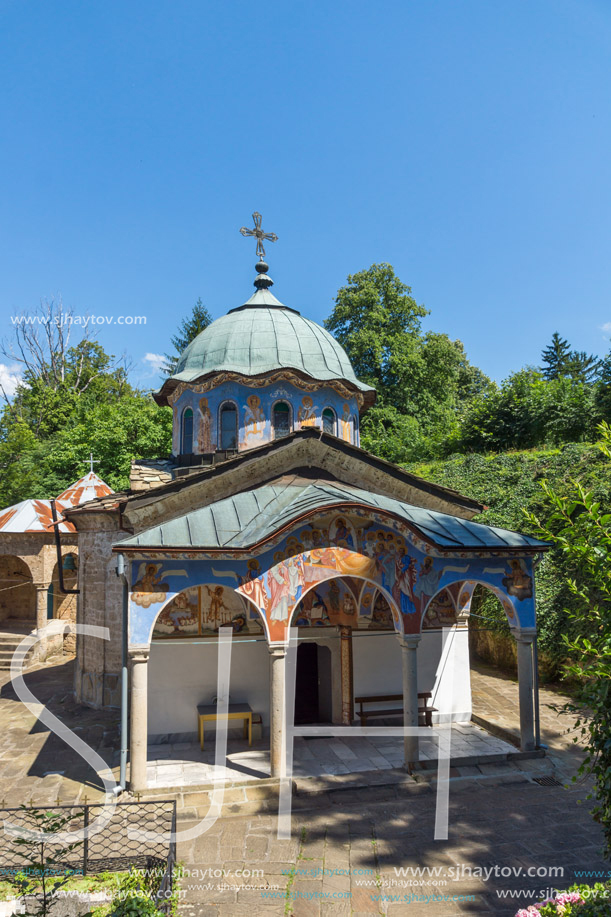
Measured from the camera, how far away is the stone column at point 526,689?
9484mm

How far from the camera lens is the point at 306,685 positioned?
11.7 meters

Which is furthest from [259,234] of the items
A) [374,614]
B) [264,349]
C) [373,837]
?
[373,837]

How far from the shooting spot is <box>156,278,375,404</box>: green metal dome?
1375 cm

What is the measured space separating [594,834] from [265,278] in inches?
569

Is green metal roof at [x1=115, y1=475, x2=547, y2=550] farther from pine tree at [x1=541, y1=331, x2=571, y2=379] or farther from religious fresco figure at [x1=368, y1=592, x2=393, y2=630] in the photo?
pine tree at [x1=541, y1=331, x2=571, y2=379]

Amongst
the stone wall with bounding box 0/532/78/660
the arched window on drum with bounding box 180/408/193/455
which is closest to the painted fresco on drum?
the arched window on drum with bounding box 180/408/193/455

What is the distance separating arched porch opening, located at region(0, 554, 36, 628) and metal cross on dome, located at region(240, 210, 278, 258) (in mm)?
15379

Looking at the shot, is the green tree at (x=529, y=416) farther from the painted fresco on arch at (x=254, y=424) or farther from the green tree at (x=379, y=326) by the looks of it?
the painted fresco on arch at (x=254, y=424)

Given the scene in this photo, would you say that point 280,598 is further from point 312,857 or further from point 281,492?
point 312,857

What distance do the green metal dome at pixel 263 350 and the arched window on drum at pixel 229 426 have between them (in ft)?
2.75

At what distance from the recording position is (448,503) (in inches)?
482

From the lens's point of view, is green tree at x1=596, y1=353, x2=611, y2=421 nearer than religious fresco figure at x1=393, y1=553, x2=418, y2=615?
No

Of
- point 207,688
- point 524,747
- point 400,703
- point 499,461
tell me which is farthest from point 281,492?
point 499,461

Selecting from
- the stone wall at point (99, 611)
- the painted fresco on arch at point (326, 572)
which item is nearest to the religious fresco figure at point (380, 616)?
the painted fresco on arch at point (326, 572)
